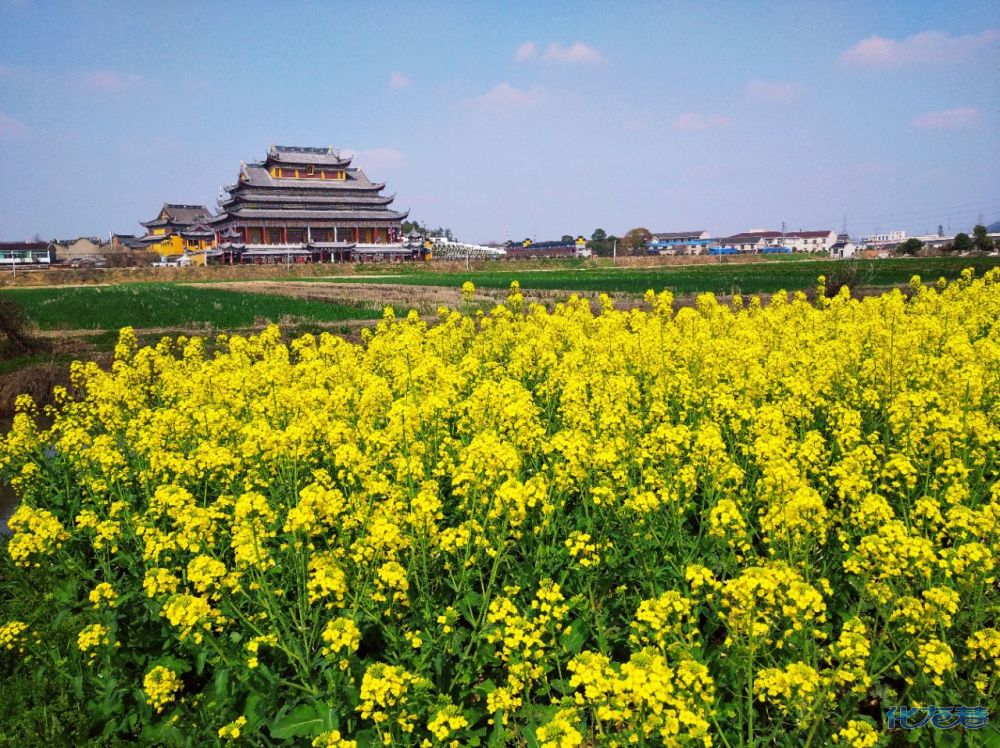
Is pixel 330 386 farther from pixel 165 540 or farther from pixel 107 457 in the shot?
pixel 165 540

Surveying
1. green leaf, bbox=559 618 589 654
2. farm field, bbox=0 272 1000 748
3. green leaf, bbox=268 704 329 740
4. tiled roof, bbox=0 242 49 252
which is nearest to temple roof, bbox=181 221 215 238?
tiled roof, bbox=0 242 49 252

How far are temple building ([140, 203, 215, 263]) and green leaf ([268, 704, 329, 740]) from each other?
3384 inches

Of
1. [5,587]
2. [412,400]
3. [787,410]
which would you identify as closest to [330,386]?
[412,400]

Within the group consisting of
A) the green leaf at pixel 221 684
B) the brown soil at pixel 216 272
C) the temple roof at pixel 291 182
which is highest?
the temple roof at pixel 291 182

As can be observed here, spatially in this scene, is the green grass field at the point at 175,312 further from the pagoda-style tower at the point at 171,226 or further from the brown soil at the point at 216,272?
the pagoda-style tower at the point at 171,226

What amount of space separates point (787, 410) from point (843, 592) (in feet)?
6.88

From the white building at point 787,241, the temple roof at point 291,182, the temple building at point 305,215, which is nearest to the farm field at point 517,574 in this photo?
the temple building at point 305,215

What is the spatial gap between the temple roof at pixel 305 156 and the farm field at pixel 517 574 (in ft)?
238

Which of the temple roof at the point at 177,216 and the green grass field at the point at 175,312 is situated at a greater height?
the temple roof at the point at 177,216

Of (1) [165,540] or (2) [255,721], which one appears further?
(1) [165,540]

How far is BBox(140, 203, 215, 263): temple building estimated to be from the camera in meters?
82.1

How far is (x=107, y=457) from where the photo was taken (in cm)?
508

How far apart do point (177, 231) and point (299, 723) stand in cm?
10537

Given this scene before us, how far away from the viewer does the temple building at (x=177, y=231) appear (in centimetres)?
8214
